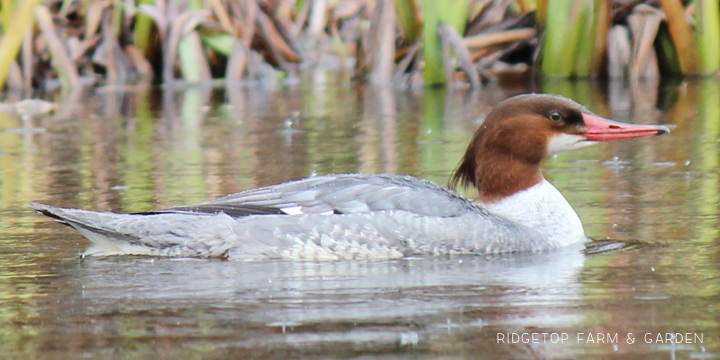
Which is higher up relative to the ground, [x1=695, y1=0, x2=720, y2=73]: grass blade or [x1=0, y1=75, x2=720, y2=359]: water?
[x1=695, y1=0, x2=720, y2=73]: grass blade

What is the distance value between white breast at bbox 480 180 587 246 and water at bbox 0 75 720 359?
6.2 inches

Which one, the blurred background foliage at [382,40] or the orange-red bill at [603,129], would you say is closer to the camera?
the orange-red bill at [603,129]

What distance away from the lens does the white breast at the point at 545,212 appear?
18.9 ft

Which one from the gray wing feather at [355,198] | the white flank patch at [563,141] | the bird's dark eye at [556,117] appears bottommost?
the gray wing feather at [355,198]

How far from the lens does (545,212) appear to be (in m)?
5.86

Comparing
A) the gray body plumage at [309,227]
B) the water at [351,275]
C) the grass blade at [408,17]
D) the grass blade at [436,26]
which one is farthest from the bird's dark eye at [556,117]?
the grass blade at [408,17]

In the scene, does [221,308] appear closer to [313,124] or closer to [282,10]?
[313,124]

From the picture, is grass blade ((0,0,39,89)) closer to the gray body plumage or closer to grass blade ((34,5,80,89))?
grass blade ((34,5,80,89))

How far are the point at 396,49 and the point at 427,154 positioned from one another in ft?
17.3

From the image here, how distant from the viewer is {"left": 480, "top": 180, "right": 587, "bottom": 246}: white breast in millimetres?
5773

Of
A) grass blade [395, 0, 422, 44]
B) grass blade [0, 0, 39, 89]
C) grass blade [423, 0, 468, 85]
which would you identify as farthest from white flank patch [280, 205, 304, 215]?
grass blade [395, 0, 422, 44]

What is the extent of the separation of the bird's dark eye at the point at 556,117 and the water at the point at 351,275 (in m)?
0.57

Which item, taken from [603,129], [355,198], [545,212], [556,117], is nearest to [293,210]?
[355,198]

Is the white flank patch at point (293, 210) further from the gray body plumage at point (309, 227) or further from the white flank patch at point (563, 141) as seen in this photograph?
the white flank patch at point (563, 141)
